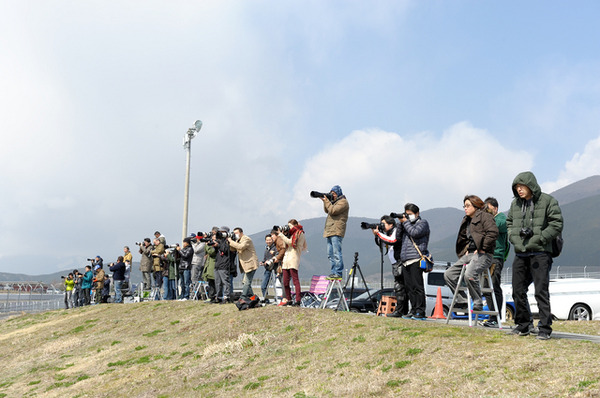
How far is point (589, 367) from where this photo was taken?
593cm

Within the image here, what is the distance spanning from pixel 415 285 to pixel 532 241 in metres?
3.33

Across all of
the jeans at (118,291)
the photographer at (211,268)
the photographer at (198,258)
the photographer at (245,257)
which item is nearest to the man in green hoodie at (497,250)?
the photographer at (245,257)

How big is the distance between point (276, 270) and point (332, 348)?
620cm

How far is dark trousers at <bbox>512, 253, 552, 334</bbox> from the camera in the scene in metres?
7.57

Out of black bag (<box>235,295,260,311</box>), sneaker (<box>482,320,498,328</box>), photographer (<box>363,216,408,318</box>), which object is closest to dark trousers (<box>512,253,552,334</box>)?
sneaker (<box>482,320,498,328</box>)

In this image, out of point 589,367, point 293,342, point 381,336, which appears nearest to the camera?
point 589,367

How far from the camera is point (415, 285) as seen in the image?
10.6 metres

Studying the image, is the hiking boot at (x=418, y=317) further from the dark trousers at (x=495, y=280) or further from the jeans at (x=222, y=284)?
the jeans at (x=222, y=284)

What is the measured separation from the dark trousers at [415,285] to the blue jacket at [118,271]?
584 inches

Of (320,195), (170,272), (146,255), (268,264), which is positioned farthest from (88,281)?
(320,195)

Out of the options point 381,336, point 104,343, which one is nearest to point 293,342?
point 381,336

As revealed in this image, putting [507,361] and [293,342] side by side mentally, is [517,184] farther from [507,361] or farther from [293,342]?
[293,342]

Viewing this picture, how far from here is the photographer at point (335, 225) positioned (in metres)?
12.1

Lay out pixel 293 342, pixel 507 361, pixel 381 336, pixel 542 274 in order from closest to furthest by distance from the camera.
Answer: pixel 507 361, pixel 542 274, pixel 381 336, pixel 293 342
